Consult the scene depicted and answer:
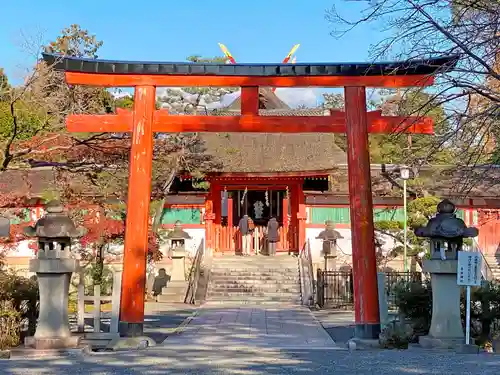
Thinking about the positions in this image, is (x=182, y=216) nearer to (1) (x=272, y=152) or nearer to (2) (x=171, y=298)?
(1) (x=272, y=152)

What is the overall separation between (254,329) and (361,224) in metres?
4.30

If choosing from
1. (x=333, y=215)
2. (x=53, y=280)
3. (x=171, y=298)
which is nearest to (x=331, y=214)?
(x=333, y=215)

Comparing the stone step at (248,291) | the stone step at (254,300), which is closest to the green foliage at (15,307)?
the stone step at (254,300)

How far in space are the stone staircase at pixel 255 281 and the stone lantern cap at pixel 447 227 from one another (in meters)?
11.7

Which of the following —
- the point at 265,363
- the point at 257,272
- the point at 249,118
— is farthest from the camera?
the point at 257,272

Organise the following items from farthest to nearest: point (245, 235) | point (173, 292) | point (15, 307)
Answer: point (245, 235), point (173, 292), point (15, 307)

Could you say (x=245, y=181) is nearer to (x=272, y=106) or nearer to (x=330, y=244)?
(x=330, y=244)

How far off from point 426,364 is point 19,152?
30.3 feet

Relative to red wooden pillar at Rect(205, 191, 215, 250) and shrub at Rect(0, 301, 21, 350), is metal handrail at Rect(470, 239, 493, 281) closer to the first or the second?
red wooden pillar at Rect(205, 191, 215, 250)

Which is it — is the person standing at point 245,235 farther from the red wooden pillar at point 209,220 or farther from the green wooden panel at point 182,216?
the green wooden panel at point 182,216

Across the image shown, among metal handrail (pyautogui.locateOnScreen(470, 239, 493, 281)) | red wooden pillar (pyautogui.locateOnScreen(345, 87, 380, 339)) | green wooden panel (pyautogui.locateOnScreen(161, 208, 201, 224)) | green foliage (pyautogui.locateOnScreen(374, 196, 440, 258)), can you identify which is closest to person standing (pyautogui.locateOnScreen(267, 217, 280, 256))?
green wooden panel (pyautogui.locateOnScreen(161, 208, 201, 224))

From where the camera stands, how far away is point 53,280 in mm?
11148

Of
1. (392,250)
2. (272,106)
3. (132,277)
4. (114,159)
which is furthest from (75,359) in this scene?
(272,106)

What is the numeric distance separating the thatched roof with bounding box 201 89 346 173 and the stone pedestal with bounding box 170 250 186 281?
5.35 meters
